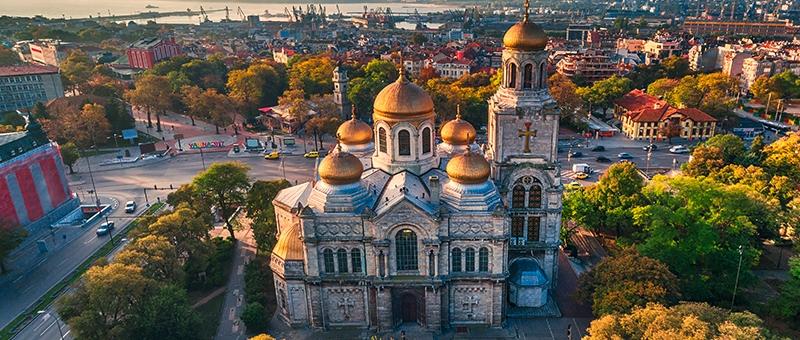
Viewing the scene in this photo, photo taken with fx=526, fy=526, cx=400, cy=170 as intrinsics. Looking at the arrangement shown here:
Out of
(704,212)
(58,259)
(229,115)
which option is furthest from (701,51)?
(58,259)

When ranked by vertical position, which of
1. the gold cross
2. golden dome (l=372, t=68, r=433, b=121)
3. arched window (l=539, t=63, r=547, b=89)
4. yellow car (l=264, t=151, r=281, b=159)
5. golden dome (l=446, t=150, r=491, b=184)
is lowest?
yellow car (l=264, t=151, r=281, b=159)

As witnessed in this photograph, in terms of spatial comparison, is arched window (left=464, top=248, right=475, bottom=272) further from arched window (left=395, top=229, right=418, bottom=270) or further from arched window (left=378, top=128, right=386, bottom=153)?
arched window (left=378, top=128, right=386, bottom=153)

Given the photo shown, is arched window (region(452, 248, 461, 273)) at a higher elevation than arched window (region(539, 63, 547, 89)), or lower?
lower

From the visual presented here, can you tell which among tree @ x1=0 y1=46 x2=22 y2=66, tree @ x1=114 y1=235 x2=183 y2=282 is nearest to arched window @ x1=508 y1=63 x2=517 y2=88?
tree @ x1=114 y1=235 x2=183 y2=282

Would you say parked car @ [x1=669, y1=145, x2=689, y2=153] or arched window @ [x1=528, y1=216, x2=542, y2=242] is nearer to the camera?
arched window @ [x1=528, y1=216, x2=542, y2=242]

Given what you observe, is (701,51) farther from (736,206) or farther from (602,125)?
(736,206)

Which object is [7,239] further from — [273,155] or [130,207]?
[273,155]

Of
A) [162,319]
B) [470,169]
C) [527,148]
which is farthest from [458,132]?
[162,319]
